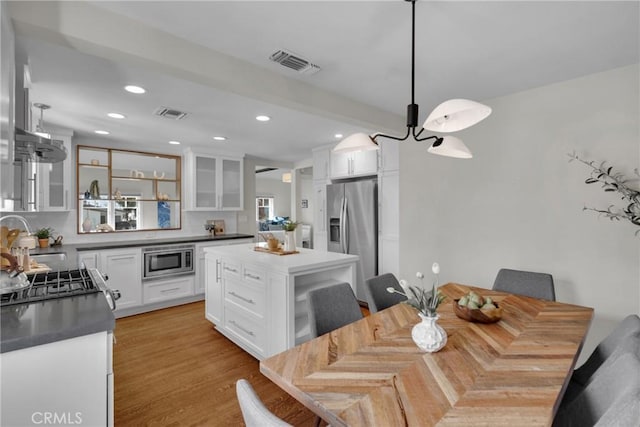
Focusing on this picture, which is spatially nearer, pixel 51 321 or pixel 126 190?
pixel 51 321

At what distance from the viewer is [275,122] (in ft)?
11.4

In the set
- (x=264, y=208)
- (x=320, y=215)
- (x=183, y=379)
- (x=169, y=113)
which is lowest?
(x=183, y=379)

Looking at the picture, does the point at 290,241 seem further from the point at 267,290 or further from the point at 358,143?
the point at 358,143

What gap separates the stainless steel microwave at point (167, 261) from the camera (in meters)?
3.96

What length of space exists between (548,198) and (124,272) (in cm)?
460

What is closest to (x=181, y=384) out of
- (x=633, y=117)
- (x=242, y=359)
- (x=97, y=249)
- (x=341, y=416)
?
(x=242, y=359)

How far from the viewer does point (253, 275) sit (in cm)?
266

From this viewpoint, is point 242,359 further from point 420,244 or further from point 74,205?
point 74,205

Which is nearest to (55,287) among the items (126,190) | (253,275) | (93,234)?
(253,275)

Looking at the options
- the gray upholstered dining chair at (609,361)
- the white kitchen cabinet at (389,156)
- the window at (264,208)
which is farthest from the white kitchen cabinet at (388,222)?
the window at (264,208)

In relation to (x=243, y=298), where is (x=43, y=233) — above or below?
above

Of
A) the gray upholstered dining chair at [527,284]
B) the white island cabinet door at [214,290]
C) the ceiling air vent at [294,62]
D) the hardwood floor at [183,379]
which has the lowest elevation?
the hardwood floor at [183,379]

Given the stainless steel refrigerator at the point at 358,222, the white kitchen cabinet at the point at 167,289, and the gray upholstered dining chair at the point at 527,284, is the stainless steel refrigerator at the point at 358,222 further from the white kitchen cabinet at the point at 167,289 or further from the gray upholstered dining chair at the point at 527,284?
the white kitchen cabinet at the point at 167,289

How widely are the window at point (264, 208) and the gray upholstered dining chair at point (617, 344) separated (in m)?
9.33
